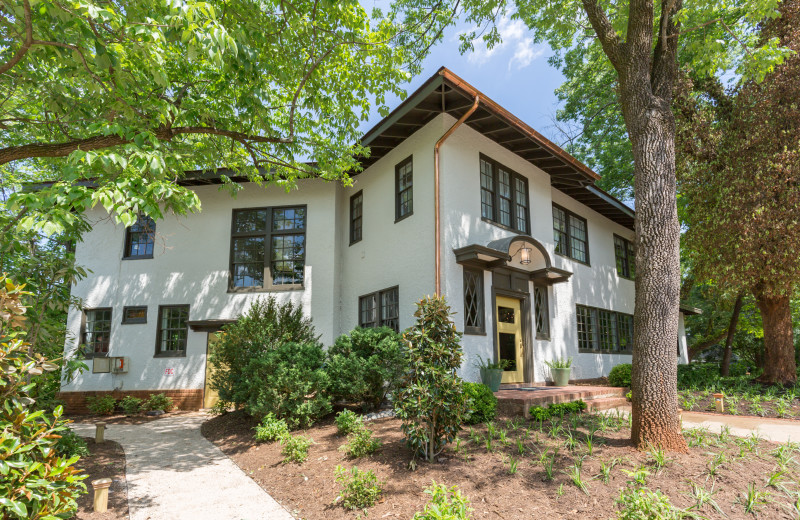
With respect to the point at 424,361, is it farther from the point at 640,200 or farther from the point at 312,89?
the point at 312,89

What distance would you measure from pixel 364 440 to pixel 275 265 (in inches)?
301

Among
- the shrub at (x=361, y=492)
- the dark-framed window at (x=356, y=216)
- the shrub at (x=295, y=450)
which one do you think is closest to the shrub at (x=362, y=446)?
the shrub at (x=295, y=450)

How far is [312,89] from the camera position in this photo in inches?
323

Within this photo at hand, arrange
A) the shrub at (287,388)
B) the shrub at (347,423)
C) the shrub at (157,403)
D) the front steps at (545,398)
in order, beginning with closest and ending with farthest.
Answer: the shrub at (347,423), the front steps at (545,398), the shrub at (287,388), the shrub at (157,403)

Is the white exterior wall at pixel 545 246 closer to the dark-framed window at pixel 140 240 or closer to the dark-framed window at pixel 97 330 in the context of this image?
the dark-framed window at pixel 140 240

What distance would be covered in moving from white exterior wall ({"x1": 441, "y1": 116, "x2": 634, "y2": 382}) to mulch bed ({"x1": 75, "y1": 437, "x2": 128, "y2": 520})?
18.4 feet

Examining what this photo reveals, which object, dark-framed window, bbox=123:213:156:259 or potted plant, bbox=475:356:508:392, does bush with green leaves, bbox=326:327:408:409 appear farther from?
dark-framed window, bbox=123:213:156:259

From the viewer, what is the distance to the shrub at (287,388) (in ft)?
24.5

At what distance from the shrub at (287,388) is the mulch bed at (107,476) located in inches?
79.5

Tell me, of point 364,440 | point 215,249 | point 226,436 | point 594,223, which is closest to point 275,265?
point 215,249

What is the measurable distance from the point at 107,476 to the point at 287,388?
265 cm

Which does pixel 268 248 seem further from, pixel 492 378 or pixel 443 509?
pixel 443 509

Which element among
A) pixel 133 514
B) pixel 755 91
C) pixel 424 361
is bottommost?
pixel 133 514

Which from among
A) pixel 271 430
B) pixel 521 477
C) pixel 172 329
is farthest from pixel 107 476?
pixel 172 329
